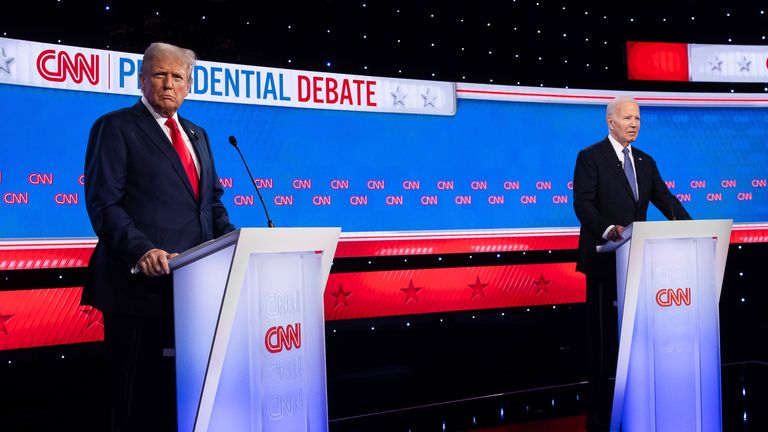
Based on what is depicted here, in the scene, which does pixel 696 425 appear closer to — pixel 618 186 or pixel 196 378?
pixel 618 186

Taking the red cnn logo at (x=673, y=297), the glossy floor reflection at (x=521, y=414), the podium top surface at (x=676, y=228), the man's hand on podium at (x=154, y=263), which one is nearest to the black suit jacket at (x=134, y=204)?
the man's hand on podium at (x=154, y=263)

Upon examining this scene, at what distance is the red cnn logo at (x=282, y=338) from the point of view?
1915 mm

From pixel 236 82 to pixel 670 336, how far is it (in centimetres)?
264

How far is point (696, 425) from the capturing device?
280 cm

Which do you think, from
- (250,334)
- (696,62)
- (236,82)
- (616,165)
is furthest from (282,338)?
(696,62)

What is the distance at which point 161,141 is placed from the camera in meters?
2.24

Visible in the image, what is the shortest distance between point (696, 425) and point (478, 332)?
95.0 inches

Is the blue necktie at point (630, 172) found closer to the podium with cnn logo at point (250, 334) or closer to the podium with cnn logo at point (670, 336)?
the podium with cnn logo at point (670, 336)

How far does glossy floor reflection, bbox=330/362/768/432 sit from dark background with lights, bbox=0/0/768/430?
4.7 inches

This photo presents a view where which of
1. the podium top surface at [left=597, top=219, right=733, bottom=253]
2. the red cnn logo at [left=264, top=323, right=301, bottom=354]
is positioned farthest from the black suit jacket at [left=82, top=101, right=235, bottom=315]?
the podium top surface at [left=597, top=219, right=733, bottom=253]

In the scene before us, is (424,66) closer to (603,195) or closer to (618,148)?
(618,148)

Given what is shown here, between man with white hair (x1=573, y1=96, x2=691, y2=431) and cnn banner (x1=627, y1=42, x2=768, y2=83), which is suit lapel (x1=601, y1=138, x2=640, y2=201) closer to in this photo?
man with white hair (x1=573, y1=96, x2=691, y2=431)

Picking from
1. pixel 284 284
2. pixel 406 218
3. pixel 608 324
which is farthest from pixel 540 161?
pixel 284 284

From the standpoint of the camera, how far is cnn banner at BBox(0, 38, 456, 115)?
12.2 ft
